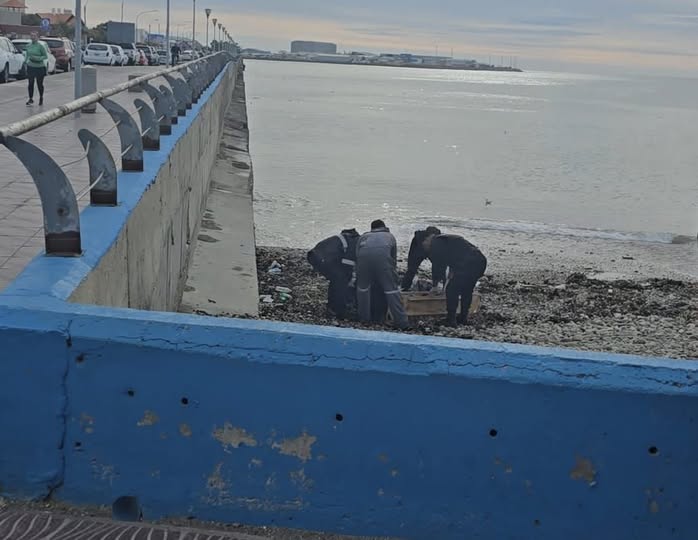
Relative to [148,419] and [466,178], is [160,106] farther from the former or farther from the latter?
[466,178]

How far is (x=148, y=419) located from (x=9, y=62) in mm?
28911

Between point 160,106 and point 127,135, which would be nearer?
point 127,135

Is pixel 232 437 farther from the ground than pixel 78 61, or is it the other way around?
pixel 78 61

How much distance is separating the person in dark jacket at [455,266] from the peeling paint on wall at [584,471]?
9382 millimetres

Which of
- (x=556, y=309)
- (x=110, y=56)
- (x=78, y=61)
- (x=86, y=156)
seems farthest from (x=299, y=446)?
(x=110, y=56)

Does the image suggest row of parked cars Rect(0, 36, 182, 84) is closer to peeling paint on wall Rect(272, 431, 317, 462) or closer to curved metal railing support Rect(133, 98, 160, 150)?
curved metal railing support Rect(133, 98, 160, 150)

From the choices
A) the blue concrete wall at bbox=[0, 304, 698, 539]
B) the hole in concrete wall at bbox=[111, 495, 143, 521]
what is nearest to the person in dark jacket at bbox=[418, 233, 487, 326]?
the blue concrete wall at bbox=[0, 304, 698, 539]

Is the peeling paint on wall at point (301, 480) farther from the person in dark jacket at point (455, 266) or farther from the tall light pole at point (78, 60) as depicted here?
the tall light pole at point (78, 60)

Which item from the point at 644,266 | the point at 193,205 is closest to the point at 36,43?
the point at 193,205

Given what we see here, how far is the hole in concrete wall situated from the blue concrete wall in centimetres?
4

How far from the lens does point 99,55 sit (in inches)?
2064

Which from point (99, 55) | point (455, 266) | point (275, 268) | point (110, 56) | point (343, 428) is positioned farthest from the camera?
point (110, 56)

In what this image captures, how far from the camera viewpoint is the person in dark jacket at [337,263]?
13.0m

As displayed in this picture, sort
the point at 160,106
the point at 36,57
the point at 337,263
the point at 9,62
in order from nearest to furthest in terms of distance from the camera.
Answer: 1. the point at 160,106
2. the point at 337,263
3. the point at 36,57
4. the point at 9,62
